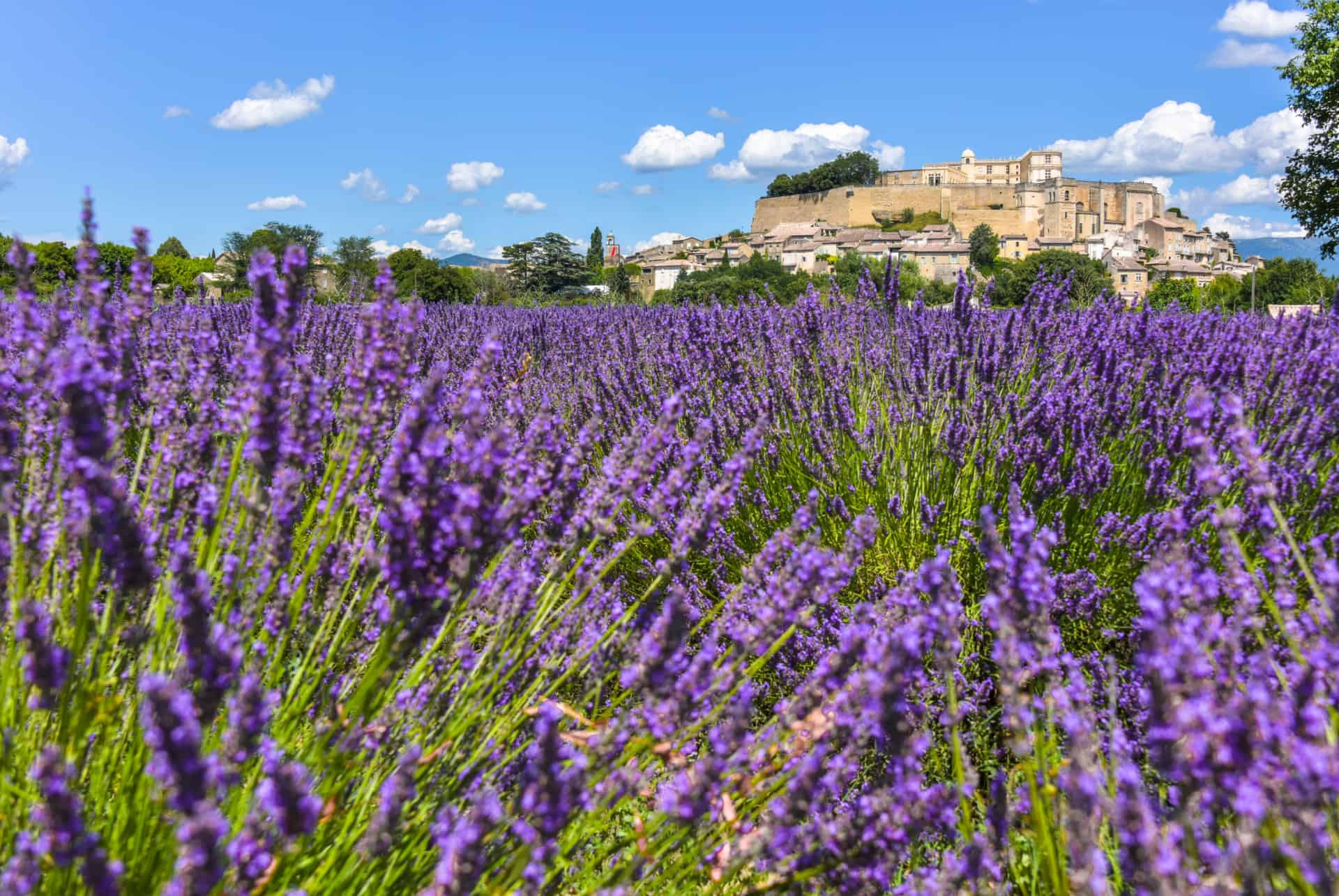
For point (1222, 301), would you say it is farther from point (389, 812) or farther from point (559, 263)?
point (559, 263)

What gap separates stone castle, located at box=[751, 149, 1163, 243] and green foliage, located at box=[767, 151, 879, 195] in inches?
Result: 52.8

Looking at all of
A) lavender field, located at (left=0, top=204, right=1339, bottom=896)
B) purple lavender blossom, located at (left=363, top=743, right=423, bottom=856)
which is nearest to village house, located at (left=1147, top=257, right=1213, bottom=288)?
lavender field, located at (left=0, top=204, right=1339, bottom=896)

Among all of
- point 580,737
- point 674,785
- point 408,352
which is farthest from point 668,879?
point 408,352

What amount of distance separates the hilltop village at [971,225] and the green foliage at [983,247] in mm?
1375

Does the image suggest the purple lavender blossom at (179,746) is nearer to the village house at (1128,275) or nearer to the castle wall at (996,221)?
the village house at (1128,275)

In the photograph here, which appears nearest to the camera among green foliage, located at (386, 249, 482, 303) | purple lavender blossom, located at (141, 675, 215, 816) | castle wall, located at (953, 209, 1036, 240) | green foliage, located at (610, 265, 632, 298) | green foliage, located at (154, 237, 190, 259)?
purple lavender blossom, located at (141, 675, 215, 816)

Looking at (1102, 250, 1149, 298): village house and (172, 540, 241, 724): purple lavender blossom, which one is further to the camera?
(1102, 250, 1149, 298): village house

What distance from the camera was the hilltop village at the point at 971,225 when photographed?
68125mm

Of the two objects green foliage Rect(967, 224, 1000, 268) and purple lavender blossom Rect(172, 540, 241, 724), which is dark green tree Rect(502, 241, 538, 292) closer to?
green foliage Rect(967, 224, 1000, 268)

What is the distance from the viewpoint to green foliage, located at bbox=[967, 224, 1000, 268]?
6869cm

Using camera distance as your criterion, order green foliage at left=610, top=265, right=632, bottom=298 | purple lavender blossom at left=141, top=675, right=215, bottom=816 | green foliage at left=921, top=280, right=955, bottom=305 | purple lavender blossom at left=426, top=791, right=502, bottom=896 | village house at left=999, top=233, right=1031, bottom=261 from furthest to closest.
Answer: village house at left=999, top=233, right=1031, bottom=261
green foliage at left=610, top=265, right=632, bottom=298
green foliage at left=921, top=280, right=955, bottom=305
purple lavender blossom at left=426, top=791, right=502, bottom=896
purple lavender blossom at left=141, top=675, right=215, bottom=816

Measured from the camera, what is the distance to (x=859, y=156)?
83438mm

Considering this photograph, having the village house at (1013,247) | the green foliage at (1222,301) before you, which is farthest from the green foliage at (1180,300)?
the village house at (1013,247)

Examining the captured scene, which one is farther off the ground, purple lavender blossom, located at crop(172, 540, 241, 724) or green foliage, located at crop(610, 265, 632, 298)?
green foliage, located at crop(610, 265, 632, 298)
